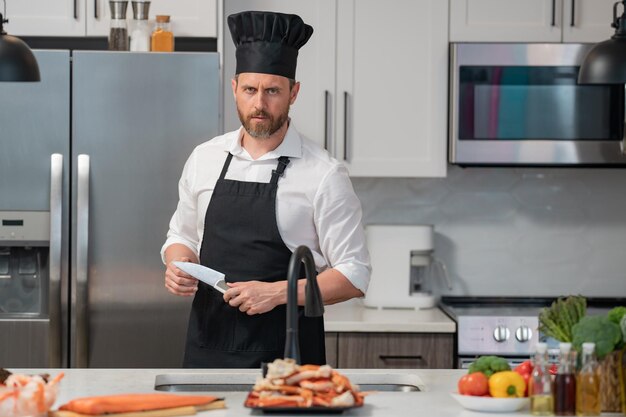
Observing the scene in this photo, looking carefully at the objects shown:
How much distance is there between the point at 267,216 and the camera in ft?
9.60

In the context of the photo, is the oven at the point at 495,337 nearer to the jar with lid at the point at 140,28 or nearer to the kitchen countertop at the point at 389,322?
the kitchen countertop at the point at 389,322

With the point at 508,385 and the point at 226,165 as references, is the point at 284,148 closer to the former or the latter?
the point at 226,165

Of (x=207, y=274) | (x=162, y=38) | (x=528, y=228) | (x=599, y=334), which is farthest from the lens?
(x=528, y=228)

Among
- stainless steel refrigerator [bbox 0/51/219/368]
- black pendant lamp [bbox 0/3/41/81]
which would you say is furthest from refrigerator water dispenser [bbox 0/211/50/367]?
black pendant lamp [bbox 0/3/41/81]

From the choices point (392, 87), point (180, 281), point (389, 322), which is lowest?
point (389, 322)

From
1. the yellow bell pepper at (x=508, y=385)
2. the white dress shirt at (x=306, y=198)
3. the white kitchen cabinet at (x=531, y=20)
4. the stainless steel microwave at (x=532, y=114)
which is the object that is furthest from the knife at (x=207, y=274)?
the white kitchen cabinet at (x=531, y=20)

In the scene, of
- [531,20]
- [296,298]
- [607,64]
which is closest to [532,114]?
[531,20]

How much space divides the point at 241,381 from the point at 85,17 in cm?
181

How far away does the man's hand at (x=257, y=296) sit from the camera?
8.91ft

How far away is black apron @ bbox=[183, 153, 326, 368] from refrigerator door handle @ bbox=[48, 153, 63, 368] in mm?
812

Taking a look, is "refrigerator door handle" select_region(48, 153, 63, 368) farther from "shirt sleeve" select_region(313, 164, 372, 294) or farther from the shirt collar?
"shirt sleeve" select_region(313, 164, 372, 294)

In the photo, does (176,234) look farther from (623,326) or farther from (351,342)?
(623,326)

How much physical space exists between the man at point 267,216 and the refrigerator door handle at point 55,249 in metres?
0.75

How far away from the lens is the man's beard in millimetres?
2893
